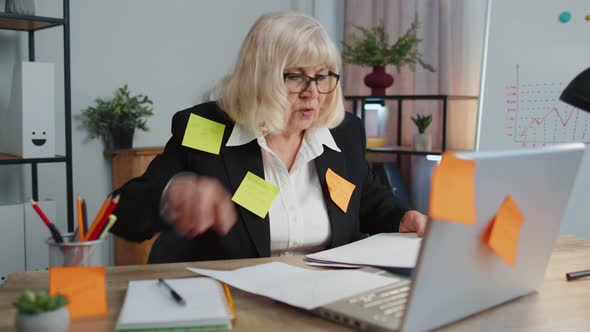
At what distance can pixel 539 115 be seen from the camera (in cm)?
256

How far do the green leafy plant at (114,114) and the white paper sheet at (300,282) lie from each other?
6.58 feet

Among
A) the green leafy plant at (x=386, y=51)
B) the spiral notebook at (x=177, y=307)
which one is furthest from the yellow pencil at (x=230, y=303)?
the green leafy plant at (x=386, y=51)

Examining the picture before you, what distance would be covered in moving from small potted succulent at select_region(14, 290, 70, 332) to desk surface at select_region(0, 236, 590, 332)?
0.40 feet

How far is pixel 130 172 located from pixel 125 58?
614mm

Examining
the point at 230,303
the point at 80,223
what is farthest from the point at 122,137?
the point at 230,303

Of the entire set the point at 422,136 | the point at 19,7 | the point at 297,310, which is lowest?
the point at 297,310

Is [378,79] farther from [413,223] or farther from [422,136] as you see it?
[413,223]

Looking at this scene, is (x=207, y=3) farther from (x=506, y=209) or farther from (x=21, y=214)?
(x=506, y=209)

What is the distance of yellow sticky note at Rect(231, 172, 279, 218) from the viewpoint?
1.59 m

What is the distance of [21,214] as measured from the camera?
268 centimetres

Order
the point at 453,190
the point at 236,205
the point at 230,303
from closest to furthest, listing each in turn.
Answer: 1. the point at 453,190
2. the point at 230,303
3. the point at 236,205

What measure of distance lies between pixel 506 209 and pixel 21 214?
2.30 meters

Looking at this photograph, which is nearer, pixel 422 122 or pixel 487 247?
pixel 487 247

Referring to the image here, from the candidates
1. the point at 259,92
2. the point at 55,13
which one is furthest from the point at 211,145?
the point at 55,13
